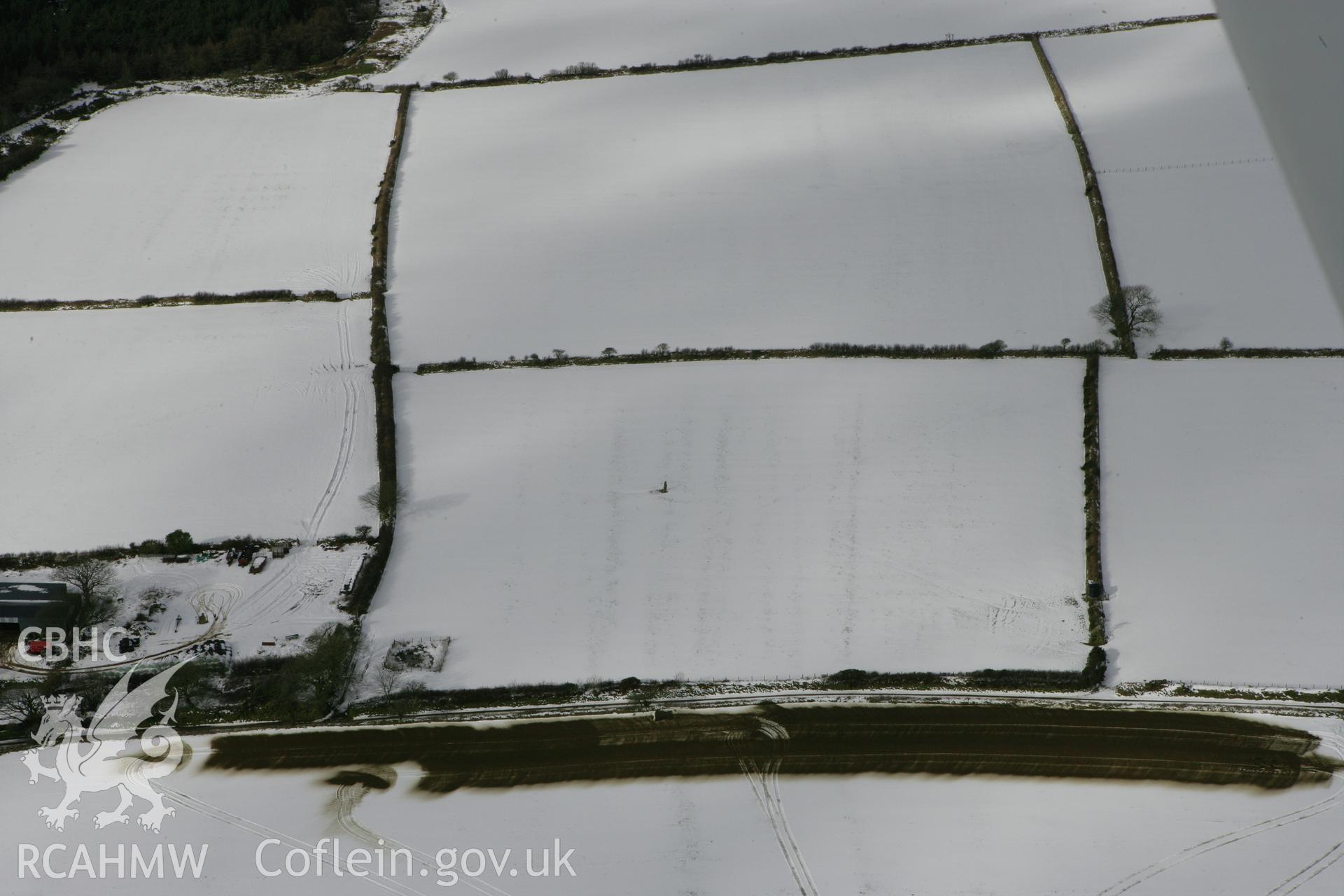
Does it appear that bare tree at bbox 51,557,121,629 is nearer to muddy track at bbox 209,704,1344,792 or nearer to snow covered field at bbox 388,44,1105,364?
muddy track at bbox 209,704,1344,792

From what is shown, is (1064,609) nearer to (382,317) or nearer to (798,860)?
(798,860)

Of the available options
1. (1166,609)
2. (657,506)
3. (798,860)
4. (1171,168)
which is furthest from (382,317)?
(1171,168)

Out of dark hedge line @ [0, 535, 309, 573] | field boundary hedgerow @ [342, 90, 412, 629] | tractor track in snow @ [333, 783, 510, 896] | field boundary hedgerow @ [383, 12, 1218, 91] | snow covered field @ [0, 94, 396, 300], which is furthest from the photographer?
field boundary hedgerow @ [383, 12, 1218, 91]

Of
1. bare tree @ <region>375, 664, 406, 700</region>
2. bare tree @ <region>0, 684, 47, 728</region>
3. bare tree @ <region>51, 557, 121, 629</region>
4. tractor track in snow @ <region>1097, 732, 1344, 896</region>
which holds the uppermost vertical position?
bare tree @ <region>51, 557, 121, 629</region>

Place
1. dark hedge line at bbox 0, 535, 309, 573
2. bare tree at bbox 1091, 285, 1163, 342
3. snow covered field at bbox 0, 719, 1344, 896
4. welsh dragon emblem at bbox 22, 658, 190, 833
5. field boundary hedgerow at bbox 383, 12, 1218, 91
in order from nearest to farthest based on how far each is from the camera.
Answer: snow covered field at bbox 0, 719, 1344, 896 < welsh dragon emblem at bbox 22, 658, 190, 833 < dark hedge line at bbox 0, 535, 309, 573 < bare tree at bbox 1091, 285, 1163, 342 < field boundary hedgerow at bbox 383, 12, 1218, 91

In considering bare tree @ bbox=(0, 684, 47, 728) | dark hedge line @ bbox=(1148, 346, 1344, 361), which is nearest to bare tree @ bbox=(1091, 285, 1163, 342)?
dark hedge line @ bbox=(1148, 346, 1344, 361)

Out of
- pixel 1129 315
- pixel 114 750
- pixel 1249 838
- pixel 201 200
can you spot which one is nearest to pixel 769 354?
pixel 1129 315
